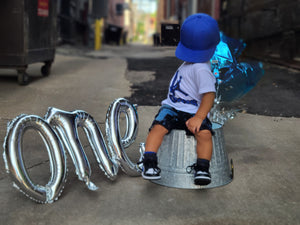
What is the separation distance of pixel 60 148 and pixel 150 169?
1.84 ft

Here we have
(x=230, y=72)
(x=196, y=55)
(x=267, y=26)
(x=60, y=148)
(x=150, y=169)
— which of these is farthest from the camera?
(x=267, y=26)

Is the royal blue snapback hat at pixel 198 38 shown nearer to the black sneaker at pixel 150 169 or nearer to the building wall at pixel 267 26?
the black sneaker at pixel 150 169

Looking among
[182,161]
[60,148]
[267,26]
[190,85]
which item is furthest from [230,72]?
[267,26]

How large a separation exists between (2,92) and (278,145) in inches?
139

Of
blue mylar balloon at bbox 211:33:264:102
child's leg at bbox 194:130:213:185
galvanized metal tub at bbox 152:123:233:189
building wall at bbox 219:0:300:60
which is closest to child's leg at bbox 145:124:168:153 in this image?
galvanized metal tub at bbox 152:123:233:189

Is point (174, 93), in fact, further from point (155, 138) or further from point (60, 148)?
point (60, 148)

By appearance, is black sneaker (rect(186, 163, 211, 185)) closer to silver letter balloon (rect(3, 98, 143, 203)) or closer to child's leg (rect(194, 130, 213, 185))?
child's leg (rect(194, 130, 213, 185))

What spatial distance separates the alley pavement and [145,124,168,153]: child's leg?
277 millimetres

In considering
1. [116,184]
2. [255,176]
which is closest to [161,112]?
[116,184]

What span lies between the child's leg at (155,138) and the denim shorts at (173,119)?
0.09 feet

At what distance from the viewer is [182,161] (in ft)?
8.50

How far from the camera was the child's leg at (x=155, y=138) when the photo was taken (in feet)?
8.15

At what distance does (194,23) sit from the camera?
2.52 m

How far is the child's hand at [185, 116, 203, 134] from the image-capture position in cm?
242
